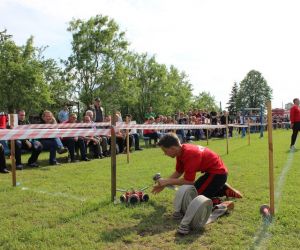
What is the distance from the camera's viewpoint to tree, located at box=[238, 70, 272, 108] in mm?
104625

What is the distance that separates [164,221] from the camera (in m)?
4.96

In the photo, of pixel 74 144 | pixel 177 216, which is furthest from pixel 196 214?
pixel 74 144

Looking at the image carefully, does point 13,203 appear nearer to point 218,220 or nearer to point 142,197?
point 142,197

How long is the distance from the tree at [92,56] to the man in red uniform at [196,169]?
30.1 meters

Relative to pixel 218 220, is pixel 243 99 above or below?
above

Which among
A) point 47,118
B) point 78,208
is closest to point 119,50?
point 47,118

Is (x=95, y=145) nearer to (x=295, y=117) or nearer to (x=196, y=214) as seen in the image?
(x=295, y=117)

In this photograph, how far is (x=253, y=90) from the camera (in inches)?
4149

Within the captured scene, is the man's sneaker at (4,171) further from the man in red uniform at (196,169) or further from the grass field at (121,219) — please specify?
the man in red uniform at (196,169)

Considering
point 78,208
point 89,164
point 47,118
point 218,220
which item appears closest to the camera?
point 218,220

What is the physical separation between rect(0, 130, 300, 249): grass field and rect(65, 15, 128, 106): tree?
27420 millimetres

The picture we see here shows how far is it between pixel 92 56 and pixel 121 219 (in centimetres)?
3148

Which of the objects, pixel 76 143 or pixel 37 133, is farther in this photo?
pixel 76 143

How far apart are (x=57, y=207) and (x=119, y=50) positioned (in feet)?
106
